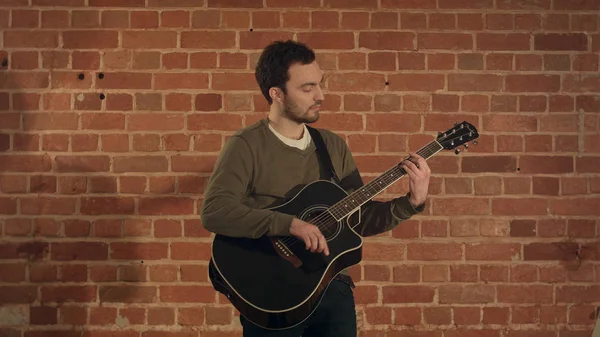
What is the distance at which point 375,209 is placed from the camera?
2643 mm

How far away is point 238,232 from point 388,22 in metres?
1.31

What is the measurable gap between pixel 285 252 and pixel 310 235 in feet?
0.40

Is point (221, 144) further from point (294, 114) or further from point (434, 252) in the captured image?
point (434, 252)

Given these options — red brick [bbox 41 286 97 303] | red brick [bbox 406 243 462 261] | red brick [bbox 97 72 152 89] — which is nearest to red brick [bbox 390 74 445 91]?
red brick [bbox 406 243 462 261]

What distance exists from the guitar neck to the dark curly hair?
1.68 feet

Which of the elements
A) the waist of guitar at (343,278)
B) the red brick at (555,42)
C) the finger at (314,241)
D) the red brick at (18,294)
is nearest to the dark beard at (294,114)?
the finger at (314,241)

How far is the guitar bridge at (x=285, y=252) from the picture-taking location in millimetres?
2385

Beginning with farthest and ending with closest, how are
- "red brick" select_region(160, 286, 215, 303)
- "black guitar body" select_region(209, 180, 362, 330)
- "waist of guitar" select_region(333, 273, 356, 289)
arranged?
"red brick" select_region(160, 286, 215, 303), "waist of guitar" select_region(333, 273, 356, 289), "black guitar body" select_region(209, 180, 362, 330)

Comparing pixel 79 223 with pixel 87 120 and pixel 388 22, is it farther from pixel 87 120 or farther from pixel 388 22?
pixel 388 22

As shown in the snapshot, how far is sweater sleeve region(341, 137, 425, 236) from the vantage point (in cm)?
257

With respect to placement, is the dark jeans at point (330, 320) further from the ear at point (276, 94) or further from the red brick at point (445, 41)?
the red brick at point (445, 41)

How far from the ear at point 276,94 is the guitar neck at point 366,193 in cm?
49

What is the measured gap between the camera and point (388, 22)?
3.04 metres

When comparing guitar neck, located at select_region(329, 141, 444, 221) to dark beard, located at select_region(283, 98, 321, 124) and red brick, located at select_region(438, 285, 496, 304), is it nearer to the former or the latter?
dark beard, located at select_region(283, 98, 321, 124)
